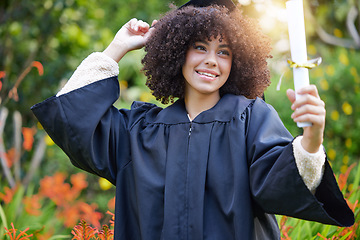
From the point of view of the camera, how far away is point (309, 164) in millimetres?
1590

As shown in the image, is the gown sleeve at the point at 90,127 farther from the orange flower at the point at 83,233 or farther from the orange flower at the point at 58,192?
the orange flower at the point at 58,192

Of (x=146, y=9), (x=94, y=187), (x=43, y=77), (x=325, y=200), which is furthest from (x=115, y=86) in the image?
(x=146, y=9)

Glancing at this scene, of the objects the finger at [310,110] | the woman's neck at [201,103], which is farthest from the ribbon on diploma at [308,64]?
the woman's neck at [201,103]

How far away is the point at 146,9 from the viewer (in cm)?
708

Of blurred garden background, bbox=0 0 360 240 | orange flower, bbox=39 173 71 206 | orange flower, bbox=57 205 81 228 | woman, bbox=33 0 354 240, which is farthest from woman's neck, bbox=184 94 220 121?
blurred garden background, bbox=0 0 360 240

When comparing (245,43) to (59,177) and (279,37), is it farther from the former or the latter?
(279,37)

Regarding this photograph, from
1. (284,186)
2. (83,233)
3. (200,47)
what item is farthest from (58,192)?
(284,186)

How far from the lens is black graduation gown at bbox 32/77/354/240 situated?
1.70m

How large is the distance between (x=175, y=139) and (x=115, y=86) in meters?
0.42

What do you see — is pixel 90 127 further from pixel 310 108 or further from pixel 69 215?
pixel 69 215

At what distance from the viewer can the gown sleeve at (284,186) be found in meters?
1.63

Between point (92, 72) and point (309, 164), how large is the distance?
1096 mm

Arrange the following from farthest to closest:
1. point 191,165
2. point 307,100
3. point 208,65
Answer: point 208,65 → point 191,165 → point 307,100

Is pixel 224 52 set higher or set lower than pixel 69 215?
higher
